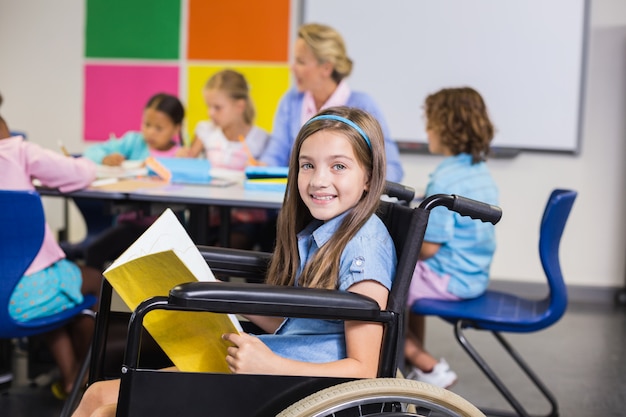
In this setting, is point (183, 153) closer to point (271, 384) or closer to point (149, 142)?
point (149, 142)

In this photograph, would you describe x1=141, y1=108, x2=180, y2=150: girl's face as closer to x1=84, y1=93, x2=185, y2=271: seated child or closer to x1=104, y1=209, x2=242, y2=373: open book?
x1=84, y1=93, x2=185, y2=271: seated child

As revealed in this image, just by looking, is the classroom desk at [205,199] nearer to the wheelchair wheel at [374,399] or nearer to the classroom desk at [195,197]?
the classroom desk at [195,197]

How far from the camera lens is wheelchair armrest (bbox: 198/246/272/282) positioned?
175 cm

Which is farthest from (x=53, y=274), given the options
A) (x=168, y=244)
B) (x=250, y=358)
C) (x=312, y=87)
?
(x=312, y=87)

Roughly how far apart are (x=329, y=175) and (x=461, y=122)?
4.67 ft

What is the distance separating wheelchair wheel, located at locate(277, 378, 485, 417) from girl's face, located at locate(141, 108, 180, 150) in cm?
299

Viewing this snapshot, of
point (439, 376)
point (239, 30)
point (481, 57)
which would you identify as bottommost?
point (439, 376)

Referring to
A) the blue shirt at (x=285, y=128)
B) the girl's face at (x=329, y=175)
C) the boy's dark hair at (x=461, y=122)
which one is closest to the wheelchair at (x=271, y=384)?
the girl's face at (x=329, y=175)

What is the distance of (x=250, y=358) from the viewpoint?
4.74 ft

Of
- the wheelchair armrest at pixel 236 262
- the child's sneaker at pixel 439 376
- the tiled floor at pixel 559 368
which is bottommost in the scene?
the tiled floor at pixel 559 368

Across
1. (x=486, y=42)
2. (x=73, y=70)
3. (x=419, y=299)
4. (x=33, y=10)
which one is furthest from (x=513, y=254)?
(x=33, y=10)

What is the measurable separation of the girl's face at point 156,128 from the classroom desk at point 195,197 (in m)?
1.16

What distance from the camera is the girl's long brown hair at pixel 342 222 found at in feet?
5.16

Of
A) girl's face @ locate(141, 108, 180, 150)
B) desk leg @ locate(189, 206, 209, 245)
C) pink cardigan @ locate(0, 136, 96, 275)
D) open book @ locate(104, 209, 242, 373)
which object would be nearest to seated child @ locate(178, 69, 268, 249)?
girl's face @ locate(141, 108, 180, 150)
